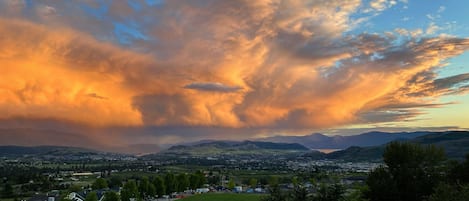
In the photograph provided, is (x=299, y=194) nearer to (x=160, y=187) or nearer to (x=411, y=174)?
(x=411, y=174)

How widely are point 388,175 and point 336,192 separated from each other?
22635 millimetres

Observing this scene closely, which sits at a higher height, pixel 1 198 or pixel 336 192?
pixel 336 192

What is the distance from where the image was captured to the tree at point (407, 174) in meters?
48.9

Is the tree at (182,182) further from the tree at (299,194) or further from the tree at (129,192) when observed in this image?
the tree at (299,194)

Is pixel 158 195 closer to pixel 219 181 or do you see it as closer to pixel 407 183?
pixel 219 181

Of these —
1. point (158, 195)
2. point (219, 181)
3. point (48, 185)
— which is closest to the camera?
point (158, 195)

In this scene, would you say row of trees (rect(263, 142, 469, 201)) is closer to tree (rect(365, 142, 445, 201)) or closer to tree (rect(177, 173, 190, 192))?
tree (rect(365, 142, 445, 201))

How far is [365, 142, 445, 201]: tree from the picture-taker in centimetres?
4888

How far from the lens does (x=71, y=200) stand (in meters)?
99.1

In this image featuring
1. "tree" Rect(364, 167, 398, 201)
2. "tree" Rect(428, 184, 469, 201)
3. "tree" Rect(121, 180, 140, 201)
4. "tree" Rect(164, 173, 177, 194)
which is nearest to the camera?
"tree" Rect(428, 184, 469, 201)

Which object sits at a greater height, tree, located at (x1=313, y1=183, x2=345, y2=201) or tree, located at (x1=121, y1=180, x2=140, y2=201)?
tree, located at (x1=313, y1=183, x2=345, y2=201)

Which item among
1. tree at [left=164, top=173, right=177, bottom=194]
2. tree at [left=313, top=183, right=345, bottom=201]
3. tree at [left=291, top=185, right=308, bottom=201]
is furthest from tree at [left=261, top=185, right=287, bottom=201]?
tree at [left=164, top=173, right=177, bottom=194]

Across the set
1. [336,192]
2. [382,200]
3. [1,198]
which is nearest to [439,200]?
[336,192]

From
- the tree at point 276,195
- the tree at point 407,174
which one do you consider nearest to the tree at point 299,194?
the tree at point 276,195
